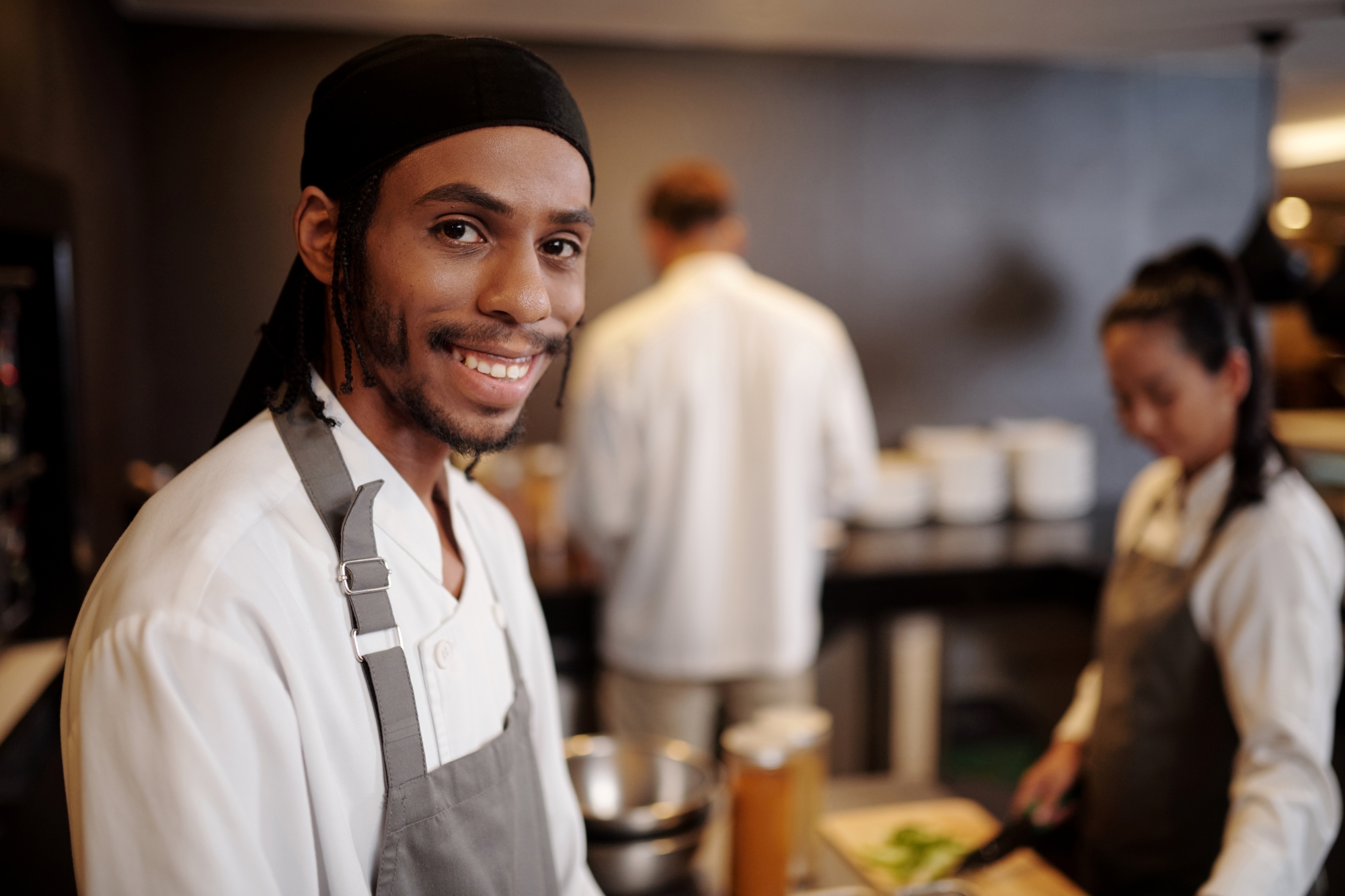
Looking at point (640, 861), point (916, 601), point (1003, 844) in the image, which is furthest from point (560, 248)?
point (916, 601)

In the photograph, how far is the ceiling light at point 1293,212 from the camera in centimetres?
518

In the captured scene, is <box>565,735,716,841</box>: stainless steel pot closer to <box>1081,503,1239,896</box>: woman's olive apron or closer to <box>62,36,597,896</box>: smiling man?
<box>62,36,597,896</box>: smiling man

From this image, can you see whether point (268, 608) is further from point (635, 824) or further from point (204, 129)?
point (204, 129)

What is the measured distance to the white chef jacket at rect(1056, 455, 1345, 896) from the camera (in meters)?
1.18

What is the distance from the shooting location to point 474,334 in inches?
32.2

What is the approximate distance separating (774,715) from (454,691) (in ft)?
1.96

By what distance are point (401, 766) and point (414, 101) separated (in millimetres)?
503

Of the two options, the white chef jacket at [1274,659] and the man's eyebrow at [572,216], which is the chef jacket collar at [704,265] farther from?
the man's eyebrow at [572,216]

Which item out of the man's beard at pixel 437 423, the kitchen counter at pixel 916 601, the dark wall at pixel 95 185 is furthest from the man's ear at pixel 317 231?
the kitchen counter at pixel 916 601

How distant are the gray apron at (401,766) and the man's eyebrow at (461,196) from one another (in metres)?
0.20

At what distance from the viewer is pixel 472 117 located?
0.80 meters

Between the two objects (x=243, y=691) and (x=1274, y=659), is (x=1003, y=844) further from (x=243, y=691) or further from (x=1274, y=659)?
(x=243, y=691)

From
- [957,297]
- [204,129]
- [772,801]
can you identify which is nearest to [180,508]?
[772,801]

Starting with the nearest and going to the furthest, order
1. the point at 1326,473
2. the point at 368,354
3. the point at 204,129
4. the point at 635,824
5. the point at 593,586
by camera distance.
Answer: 1. the point at 368,354
2. the point at 635,824
3. the point at 593,586
4. the point at 204,129
5. the point at 1326,473
